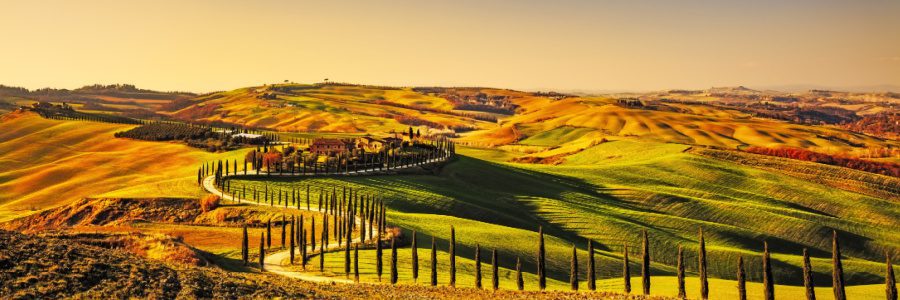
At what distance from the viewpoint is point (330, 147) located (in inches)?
6486

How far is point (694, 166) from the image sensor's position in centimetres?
17975

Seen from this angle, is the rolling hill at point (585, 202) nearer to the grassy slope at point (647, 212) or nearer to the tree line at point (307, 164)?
the grassy slope at point (647, 212)

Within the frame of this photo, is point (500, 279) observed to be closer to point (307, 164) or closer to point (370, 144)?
point (307, 164)

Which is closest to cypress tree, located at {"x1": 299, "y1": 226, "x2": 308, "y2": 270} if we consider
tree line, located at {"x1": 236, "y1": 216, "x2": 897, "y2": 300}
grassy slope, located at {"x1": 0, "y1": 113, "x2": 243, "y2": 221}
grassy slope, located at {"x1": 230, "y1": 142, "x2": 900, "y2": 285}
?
tree line, located at {"x1": 236, "y1": 216, "x2": 897, "y2": 300}

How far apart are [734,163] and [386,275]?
139256 mm

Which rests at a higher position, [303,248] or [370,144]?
[370,144]

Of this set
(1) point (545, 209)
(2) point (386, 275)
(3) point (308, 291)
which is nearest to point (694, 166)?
(1) point (545, 209)

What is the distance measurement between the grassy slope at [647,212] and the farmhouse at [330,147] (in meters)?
24.0

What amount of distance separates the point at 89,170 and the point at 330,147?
172ft

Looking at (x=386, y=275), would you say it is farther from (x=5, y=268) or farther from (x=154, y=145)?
(x=154, y=145)

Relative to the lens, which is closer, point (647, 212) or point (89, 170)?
point (647, 212)

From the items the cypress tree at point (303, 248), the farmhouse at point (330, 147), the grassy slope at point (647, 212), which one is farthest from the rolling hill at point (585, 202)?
the farmhouse at point (330, 147)

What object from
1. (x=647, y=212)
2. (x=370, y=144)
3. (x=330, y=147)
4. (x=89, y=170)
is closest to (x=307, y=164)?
(x=330, y=147)

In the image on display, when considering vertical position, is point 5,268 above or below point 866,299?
above
